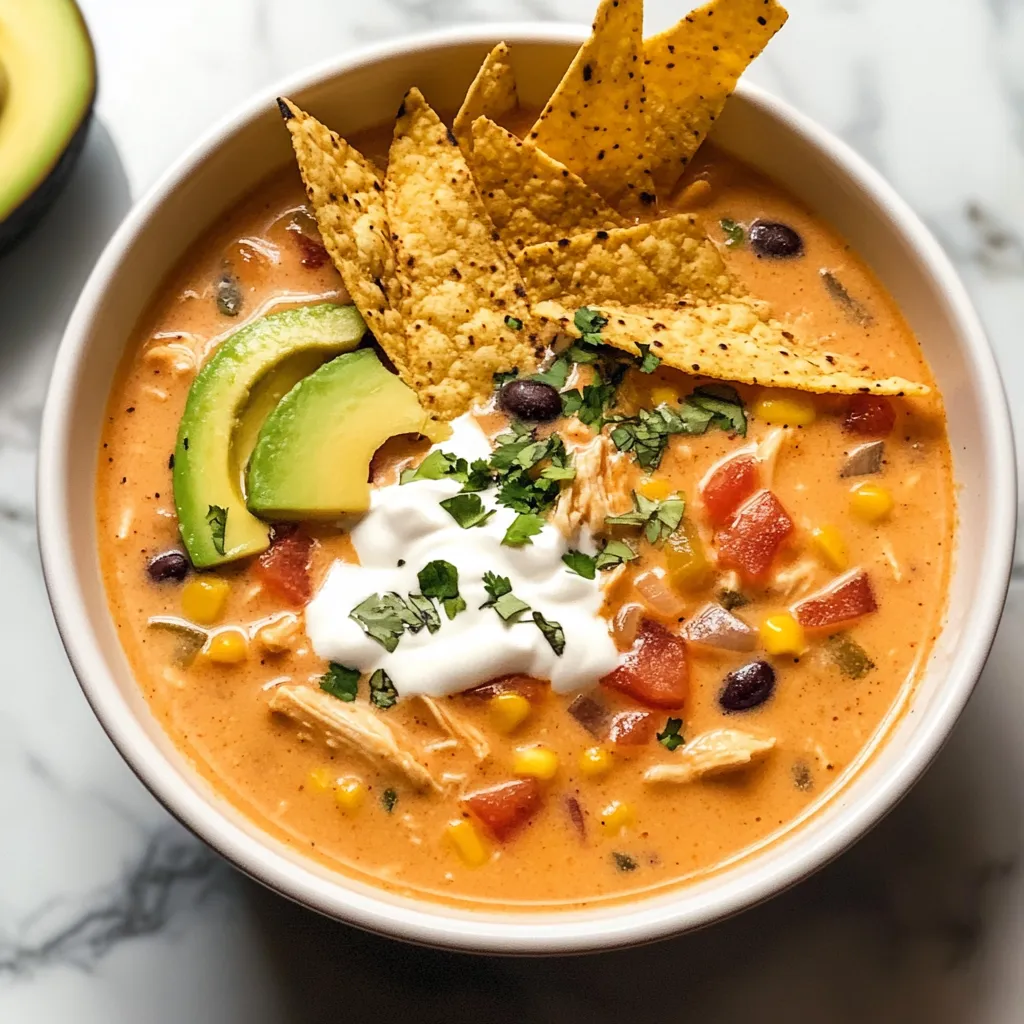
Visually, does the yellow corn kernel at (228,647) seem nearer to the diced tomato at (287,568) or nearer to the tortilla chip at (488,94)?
the diced tomato at (287,568)

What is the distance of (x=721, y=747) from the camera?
2.52 m

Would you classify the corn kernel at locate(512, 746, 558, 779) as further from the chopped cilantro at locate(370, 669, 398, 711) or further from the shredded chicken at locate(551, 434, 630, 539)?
the shredded chicken at locate(551, 434, 630, 539)

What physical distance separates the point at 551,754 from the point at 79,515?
42.2 inches

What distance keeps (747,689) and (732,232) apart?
3.45 ft

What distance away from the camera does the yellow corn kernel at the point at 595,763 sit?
250cm

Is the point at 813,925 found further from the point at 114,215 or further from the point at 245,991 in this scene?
the point at 114,215

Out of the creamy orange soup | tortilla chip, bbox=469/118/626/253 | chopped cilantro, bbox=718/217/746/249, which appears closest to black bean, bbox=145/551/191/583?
the creamy orange soup

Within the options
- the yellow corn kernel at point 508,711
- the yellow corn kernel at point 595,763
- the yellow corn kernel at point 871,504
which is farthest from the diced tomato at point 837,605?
the yellow corn kernel at point 508,711

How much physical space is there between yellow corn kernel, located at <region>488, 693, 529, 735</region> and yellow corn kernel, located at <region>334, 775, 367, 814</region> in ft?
0.95

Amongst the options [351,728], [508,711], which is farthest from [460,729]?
[351,728]

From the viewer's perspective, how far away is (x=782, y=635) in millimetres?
2574

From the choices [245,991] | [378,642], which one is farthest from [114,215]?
[245,991]

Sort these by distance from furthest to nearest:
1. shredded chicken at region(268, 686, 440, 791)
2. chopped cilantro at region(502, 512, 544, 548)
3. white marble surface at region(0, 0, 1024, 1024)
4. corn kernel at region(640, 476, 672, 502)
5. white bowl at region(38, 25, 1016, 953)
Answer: white marble surface at region(0, 0, 1024, 1024), corn kernel at region(640, 476, 672, 502), chopped cilantro at region(502, 512, 544, 548), shredded chicken at region(268, 686, 440, 791), white bowl at region(38, 25, 1016, 953)

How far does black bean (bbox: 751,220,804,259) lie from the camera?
9.43ft
